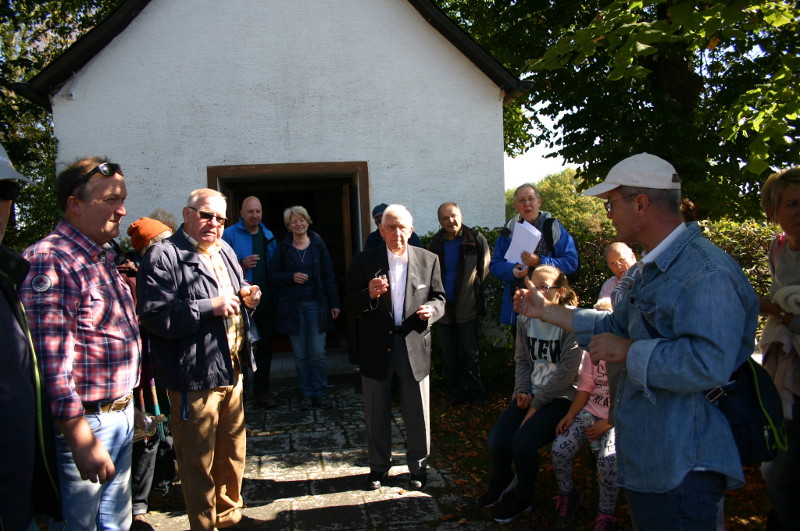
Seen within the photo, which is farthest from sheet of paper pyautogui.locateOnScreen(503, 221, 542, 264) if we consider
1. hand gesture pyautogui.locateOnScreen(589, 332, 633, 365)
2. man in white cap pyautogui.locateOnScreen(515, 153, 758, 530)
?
hand gesture pyautogui.locateOnScreen(589, 332, 633, 365)

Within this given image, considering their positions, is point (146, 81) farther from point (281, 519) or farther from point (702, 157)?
point (702, 157)

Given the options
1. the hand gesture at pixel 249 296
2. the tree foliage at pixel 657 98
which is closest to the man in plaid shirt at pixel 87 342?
the hand gesture at pixel 249 296

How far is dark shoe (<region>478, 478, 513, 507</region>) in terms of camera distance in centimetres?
414

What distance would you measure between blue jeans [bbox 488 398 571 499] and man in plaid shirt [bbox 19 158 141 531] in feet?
7.59

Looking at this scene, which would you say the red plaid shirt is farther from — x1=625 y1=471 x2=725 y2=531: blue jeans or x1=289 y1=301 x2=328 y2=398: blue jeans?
x1=289 y1=301 x2=328 y2=398: blue jeans

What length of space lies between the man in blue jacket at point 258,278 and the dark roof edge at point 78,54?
277 centimetres

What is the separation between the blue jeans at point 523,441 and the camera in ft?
12.8

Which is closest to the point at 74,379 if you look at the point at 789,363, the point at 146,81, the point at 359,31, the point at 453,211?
the point at 789,363

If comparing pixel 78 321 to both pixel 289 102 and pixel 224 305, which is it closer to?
pixel 224 305

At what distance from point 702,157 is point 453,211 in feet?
18.4

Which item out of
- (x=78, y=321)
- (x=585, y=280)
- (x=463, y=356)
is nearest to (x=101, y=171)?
(x=78, y=321)

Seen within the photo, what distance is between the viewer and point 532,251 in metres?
5.77

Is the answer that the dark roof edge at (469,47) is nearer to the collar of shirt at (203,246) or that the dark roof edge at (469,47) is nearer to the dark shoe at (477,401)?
the dark shoe at (477,401)

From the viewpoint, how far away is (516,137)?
17.9 meters
